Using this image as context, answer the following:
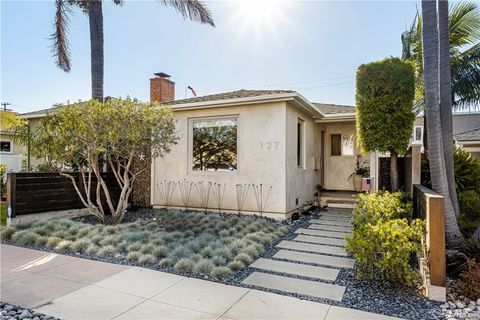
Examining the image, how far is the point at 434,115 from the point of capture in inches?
212

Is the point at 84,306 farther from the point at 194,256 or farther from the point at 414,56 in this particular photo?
the point at 414,56

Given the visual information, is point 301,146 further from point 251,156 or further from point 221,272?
point 221,272

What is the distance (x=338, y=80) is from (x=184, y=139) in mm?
22783

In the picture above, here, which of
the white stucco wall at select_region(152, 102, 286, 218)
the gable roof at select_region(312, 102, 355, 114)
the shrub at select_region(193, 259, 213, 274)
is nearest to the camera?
the shrub at select_region(193, 259, 213, 274)

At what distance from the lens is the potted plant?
472 inches

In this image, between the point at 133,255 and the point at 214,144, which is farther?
the point at 214,144

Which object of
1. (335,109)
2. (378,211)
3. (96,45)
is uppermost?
(96,45)

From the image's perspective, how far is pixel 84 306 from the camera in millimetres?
3562

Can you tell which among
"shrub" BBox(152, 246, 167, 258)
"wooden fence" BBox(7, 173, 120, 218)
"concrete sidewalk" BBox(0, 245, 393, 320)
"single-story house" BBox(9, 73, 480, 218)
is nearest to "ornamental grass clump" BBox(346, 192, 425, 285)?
"concrete sidewalk" BBox(0, 245, 393, 320)

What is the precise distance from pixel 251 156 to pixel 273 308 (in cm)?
576

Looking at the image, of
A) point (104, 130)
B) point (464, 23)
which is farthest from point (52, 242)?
point (464, 23)

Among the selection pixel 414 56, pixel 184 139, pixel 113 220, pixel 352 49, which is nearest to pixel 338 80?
pixel 352 49

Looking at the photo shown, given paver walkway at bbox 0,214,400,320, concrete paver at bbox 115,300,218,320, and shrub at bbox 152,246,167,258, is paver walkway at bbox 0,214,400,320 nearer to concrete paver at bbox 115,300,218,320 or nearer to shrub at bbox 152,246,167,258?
concrete paver at bbox 115,300,218,320

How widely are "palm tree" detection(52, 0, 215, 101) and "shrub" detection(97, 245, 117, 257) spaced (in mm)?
6418
